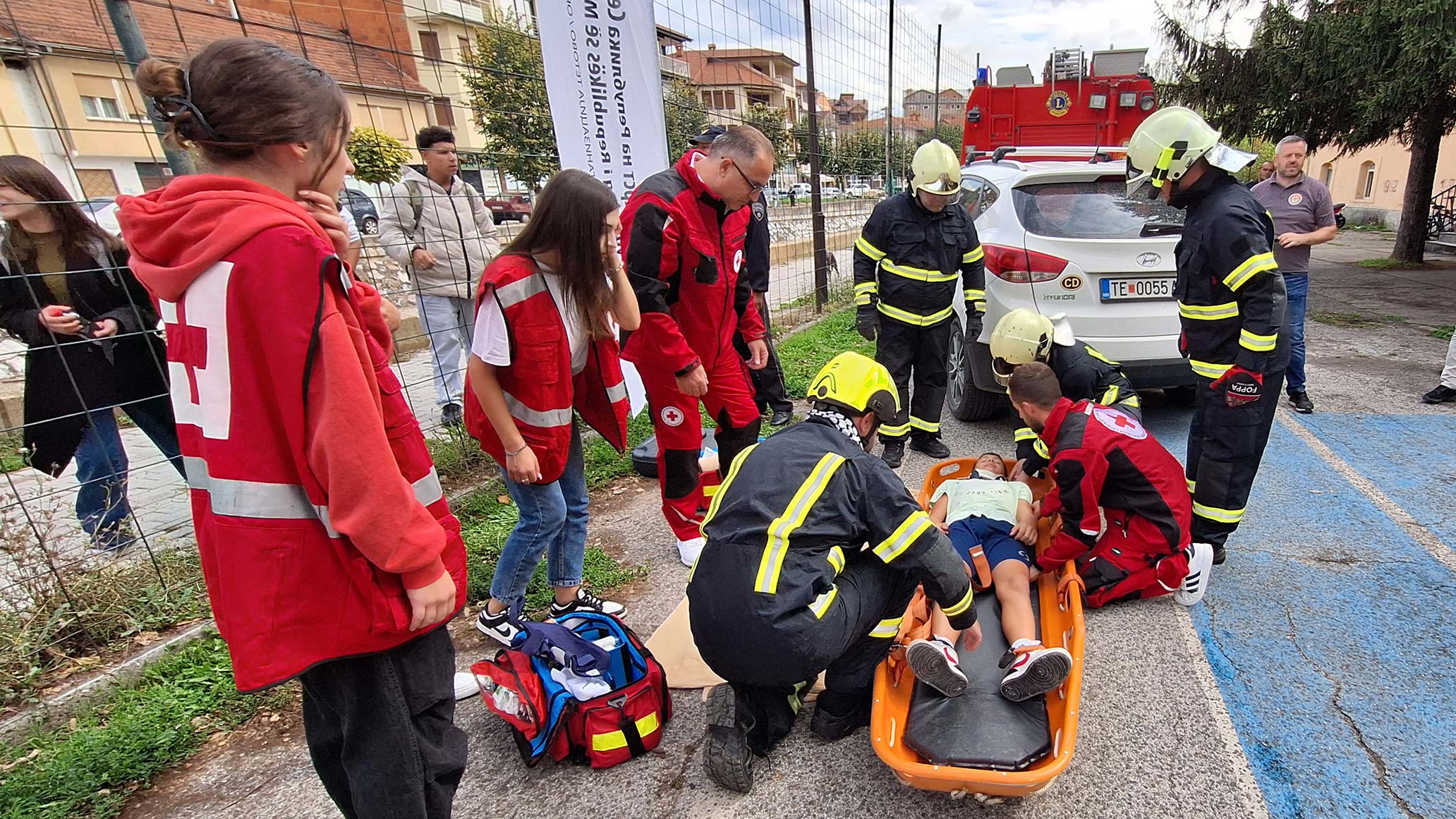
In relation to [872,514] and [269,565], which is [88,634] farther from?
[872,514]

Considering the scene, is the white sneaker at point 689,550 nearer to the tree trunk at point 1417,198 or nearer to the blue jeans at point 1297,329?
the blue jeans at point 1297,329

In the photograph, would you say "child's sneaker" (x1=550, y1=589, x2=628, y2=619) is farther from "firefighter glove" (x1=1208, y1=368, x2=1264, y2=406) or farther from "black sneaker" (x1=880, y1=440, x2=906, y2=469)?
"firefighter glove" (x1=1208, y1=368, x2=1264, y2=406)

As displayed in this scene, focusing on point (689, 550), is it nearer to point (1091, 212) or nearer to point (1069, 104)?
point (1091, 212)

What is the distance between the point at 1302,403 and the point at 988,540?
11.9 ft

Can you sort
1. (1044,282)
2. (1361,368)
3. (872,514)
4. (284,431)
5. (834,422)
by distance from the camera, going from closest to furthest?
1. (284,431)
2. (872,514)
3. (834,422)
4. (1044,282)
5. (1361,368)

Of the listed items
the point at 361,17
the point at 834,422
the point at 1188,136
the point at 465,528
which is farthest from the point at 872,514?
the point at 361,17

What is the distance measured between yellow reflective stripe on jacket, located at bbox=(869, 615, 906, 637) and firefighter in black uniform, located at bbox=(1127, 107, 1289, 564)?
65.4 inches

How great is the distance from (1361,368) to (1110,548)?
16.6ft

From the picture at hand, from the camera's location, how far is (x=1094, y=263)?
13.5 ft

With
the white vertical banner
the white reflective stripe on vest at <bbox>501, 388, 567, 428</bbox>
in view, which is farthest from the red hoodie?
the white vertical banner

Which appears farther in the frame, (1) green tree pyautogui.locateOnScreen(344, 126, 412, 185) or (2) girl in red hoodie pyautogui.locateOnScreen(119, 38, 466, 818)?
(1) green tree pyautogui.locateOnScreen(344, 126, 412, 185)

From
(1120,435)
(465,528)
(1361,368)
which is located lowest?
(1361,368)

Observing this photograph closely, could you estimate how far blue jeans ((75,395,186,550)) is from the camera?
303cm

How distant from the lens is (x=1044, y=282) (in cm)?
418
